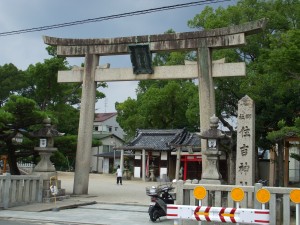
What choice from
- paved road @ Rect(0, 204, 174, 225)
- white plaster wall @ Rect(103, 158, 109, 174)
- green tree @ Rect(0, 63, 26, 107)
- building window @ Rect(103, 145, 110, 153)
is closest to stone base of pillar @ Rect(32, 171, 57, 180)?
paved road @ Rect(0, 204, 174, 225)

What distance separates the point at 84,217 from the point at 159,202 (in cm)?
241

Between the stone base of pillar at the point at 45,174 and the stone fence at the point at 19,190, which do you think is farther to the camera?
the stone base of pillar at the point at 45,174

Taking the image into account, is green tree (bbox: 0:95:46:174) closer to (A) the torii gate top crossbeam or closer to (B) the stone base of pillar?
(B) the stone base of pillar

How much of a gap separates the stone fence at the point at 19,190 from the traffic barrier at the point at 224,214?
712cm

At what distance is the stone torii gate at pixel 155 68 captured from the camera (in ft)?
53.7

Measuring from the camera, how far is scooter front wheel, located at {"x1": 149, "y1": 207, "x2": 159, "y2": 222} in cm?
1167

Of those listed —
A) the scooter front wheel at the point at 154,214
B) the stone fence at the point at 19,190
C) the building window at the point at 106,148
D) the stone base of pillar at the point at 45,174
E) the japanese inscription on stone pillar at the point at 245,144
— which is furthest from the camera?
the building window at the point at 106,148

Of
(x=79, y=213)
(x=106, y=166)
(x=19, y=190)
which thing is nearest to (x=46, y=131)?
(x=19, y=190)

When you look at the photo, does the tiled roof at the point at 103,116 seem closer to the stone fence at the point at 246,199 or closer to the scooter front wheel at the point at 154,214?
the scooter front wheel at the point at 154,214

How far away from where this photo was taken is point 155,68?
17.7 meters

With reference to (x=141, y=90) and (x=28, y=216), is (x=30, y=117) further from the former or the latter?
(x=141, y=90)

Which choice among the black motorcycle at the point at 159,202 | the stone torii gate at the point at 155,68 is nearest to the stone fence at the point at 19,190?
the stone torii gate at the point at 155,68

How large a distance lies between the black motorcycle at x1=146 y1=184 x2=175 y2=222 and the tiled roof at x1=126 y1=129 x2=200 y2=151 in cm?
2423

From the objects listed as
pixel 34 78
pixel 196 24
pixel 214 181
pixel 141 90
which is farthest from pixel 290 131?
pixel 141 90
